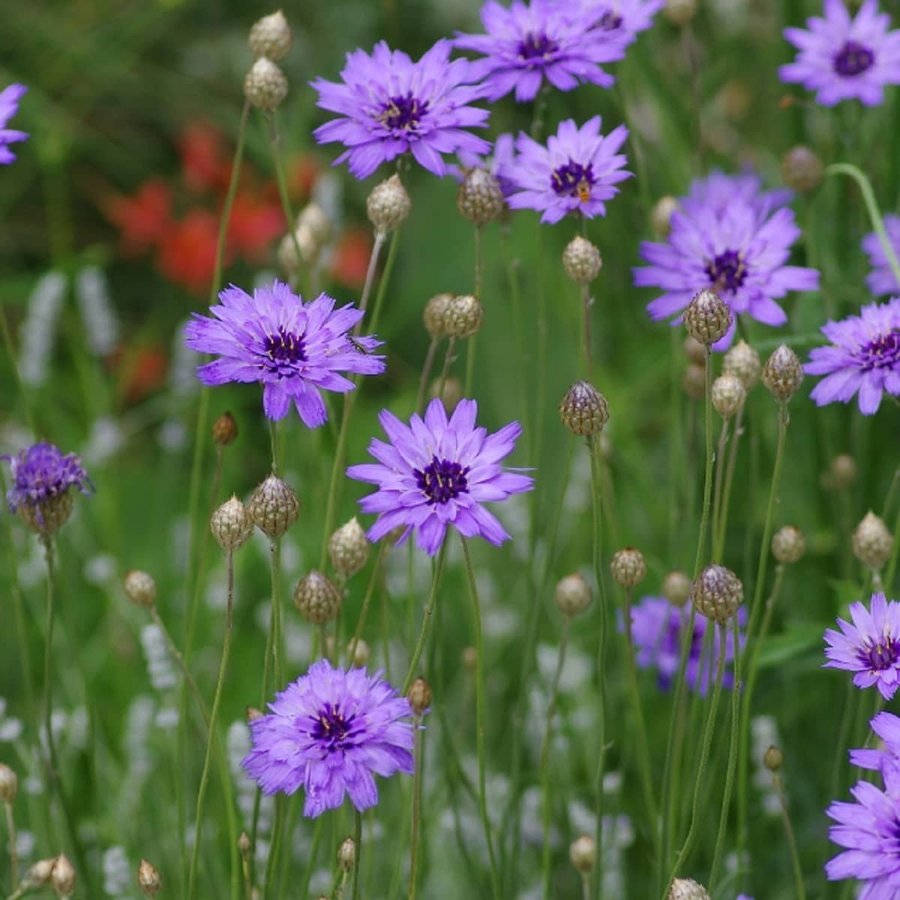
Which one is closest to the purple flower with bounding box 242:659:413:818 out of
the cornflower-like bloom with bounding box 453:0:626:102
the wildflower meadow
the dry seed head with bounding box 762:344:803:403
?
the wildflower meadow

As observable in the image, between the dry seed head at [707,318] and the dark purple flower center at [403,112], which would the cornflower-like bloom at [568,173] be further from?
the dry seed head at [707,318]

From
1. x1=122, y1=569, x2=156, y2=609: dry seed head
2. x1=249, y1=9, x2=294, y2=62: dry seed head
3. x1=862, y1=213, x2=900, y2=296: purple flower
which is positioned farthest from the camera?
x1=862, y1=213, x2=900, y2=296: purple flower

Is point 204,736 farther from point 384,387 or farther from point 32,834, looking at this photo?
point 384,387

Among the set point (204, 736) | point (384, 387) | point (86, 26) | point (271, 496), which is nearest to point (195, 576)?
point (204, 736)

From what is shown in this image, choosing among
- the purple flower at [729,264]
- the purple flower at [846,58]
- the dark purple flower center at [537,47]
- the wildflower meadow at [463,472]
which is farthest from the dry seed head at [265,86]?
the purple flower at [846,58]

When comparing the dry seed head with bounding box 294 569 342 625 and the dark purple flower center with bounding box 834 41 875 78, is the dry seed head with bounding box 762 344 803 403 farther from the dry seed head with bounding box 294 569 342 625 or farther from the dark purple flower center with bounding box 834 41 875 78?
the dark purple flower center with bounding box 834 41 875 78

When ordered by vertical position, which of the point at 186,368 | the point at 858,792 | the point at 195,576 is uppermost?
the point at 186,368
